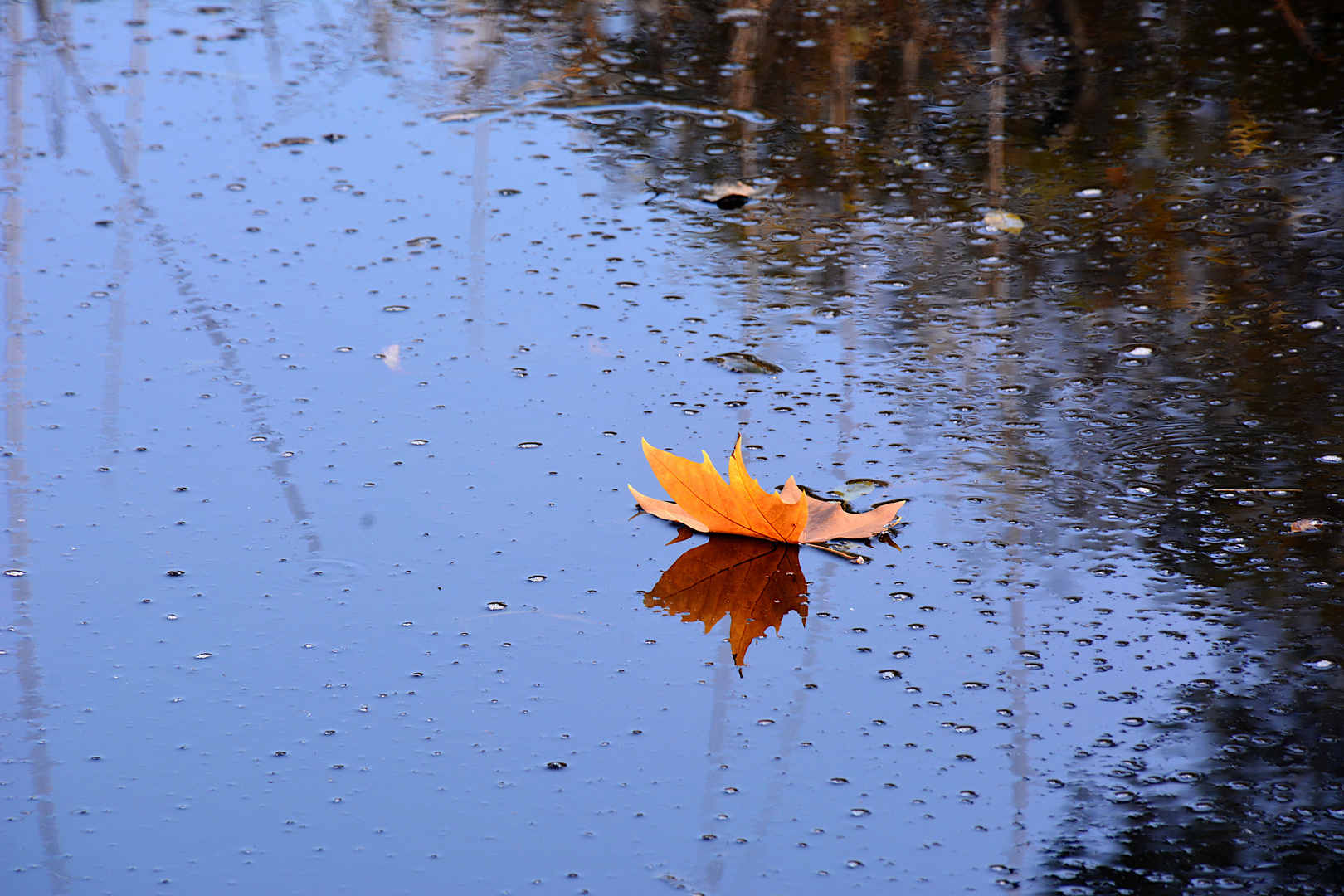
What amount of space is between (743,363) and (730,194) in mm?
871

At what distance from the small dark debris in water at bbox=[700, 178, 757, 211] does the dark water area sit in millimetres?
12

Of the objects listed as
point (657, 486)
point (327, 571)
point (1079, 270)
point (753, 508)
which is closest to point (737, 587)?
point (753, 508)

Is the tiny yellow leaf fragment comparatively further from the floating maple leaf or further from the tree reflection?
the floating maple leaf

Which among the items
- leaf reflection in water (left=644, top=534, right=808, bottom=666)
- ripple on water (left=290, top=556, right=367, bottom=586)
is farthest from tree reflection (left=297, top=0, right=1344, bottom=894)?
ripple on water (left=290, top=556, right=367, bottom=586)

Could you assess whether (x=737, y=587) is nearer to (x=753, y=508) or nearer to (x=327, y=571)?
(x=753, y=508)

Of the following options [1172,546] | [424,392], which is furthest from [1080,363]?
[424,392]

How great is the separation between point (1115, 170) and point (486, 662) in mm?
2307

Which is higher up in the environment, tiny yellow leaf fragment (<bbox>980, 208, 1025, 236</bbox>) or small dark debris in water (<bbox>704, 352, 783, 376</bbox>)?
tiny yellow leaf fragment (<bbox>980, 208, 1025, 236</bbox>)

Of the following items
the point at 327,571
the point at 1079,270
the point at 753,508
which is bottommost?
the point at 327,571

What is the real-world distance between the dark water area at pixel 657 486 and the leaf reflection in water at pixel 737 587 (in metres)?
0.01

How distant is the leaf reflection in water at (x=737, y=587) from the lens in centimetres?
174

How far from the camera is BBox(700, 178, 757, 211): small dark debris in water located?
3.09 meters

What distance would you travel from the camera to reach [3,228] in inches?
115

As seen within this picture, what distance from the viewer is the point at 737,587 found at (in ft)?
5.98
